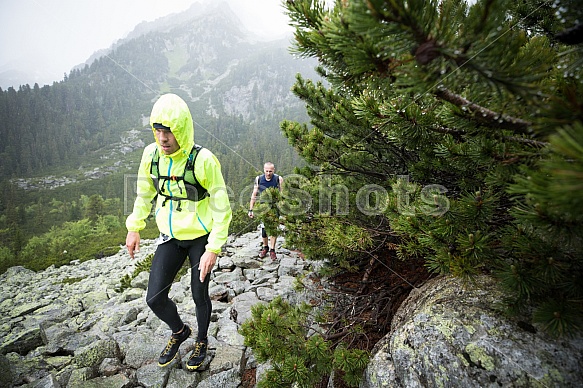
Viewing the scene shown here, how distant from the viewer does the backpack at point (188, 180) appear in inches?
108

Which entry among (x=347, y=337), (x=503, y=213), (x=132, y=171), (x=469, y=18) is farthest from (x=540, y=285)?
(x=132, y=171)

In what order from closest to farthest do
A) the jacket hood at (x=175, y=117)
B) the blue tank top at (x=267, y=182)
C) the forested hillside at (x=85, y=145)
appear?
the jacket hood at (x=175, y=117) < the blue tank top at (x=267, y=182) < the forested hillside at (x=85, y=145)

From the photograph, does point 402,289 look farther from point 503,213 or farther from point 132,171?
point 132,171

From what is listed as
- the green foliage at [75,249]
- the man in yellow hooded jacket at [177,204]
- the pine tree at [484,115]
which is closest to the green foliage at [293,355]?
the man in yellow hooded jacket at [177,204]

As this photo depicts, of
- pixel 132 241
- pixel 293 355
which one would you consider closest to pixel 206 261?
pixel 132 241

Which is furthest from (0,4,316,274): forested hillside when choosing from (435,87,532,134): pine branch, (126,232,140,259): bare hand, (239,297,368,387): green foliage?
(435,87,532,134): pine branch

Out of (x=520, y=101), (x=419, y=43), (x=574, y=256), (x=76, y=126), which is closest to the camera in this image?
(x=419, y=43)

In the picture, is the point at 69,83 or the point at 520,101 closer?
Result: the point at 520,101

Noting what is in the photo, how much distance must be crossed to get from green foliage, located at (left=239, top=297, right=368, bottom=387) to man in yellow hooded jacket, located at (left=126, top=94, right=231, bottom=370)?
2.76 ft

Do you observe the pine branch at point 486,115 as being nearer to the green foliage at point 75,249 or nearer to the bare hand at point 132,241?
the bare hand at point 132,241

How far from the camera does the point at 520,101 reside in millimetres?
1069

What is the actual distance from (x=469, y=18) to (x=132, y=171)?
120109 mm

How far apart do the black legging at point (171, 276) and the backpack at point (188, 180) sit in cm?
46

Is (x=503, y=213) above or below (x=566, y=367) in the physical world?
above
